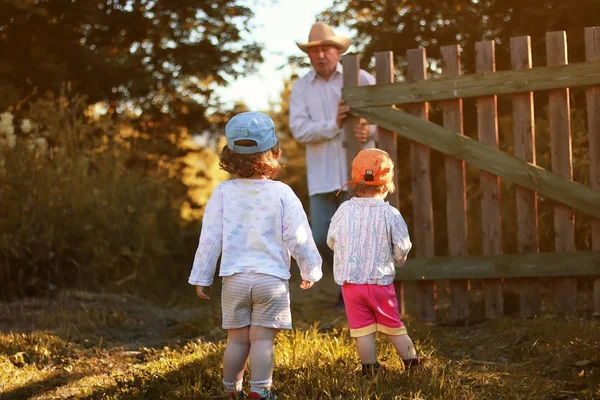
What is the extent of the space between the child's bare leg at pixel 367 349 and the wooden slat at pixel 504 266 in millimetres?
1656

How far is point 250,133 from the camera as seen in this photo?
136 inches

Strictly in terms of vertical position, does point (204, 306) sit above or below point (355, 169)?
below

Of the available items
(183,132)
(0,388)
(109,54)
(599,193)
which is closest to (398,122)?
(599,193)

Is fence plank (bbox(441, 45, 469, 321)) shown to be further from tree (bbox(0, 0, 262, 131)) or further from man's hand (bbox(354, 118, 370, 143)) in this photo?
tree (bbox(0, 0, 262, 131))

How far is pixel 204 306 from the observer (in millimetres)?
6734

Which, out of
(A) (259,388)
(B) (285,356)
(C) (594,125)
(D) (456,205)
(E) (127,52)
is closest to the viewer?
(A) (259,388)

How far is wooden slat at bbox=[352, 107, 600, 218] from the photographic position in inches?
203

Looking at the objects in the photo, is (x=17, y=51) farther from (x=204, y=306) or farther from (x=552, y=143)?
(x=552, y=143)

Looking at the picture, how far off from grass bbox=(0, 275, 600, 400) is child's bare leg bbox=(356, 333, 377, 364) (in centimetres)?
9

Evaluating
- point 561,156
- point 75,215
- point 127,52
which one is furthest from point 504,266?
point 127,52

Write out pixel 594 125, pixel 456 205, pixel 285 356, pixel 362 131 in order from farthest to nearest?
pixel 362 131 → pixel 456 205 → pixel 594 125 → pixel 285 356

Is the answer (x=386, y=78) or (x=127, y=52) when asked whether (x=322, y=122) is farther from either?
(x=127, y=52)

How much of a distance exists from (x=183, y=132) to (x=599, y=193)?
546cm

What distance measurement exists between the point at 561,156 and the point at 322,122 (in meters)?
1.75
